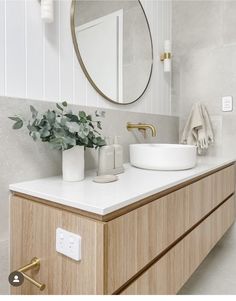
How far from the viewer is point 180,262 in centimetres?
107

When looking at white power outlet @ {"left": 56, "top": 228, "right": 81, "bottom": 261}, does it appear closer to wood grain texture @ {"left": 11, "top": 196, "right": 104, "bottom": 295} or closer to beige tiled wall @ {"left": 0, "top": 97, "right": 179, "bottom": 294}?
wood grain texture @ {"left": 11, "top": 196, "right": 104, "bottom": 295}

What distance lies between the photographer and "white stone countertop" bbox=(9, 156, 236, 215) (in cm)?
72

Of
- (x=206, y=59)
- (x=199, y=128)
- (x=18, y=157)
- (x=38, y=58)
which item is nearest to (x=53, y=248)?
(x=18, y=157)

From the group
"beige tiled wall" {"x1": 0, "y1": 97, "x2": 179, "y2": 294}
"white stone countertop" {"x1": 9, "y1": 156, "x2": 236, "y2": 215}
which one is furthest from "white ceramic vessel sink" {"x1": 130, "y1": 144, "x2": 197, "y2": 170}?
"beige tiled wall" {"x1": 0, "y1": 97, "x2": 179, "y2": 294}

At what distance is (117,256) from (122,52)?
3.93 ft

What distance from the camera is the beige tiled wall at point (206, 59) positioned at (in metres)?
1.82

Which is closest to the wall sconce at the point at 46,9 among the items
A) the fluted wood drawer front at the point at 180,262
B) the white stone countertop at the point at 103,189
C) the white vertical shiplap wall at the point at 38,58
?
the white vertical shiplap wall at the point at 38,58

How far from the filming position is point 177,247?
103 cm

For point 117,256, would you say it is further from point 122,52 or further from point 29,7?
point 122,52

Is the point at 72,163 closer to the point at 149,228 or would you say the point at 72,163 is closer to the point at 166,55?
the point at 149,228

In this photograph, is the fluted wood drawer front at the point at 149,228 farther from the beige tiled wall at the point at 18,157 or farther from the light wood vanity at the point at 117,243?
→ the beige tiled wall at the point at 18,157

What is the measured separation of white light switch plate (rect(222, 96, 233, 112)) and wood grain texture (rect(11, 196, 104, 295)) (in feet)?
5.00

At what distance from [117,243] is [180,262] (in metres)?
0.50
